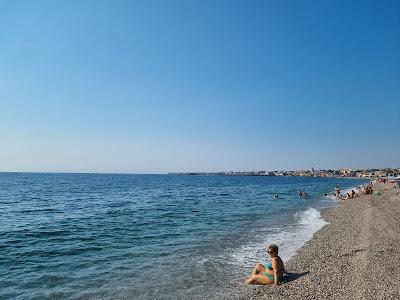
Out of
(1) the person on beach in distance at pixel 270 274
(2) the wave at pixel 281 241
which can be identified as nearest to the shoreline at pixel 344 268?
(1) the person on beach in distance at pixel 270 274

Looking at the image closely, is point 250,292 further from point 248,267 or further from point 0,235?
point 0,235

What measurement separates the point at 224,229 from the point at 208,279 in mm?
11163

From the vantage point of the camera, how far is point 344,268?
1226cm

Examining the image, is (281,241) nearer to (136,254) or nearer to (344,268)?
(344,268)

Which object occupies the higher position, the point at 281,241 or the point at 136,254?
the point at 281,241

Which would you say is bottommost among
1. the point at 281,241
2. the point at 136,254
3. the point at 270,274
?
the point at 136,254

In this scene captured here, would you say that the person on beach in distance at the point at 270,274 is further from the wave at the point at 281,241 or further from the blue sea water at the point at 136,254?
the wave at the point at 281,241

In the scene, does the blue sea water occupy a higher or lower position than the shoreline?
lower

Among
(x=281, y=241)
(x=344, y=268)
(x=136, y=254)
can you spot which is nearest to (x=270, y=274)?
(x=344, y=268)

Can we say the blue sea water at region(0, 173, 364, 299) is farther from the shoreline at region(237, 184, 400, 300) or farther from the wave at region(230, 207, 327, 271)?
the shoreline at region(237, 184, 400, 300)

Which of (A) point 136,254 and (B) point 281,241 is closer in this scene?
(A) point 136,254

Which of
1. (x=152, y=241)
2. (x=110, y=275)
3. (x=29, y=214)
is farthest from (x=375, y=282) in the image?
(x=29, y=214)

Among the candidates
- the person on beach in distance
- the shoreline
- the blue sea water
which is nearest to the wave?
the blue sea water

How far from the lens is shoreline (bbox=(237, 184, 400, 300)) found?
9.85m
